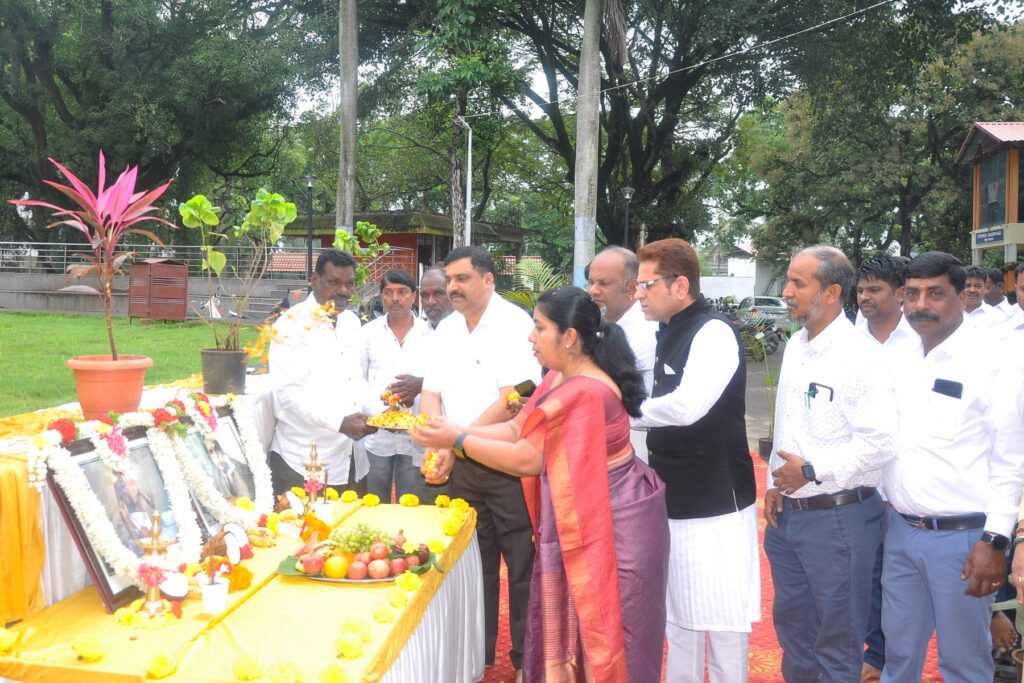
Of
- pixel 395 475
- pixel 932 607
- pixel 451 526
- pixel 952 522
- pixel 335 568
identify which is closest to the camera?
Result: pixel 335 568

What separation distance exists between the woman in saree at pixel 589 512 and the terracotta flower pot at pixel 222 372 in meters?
1.54

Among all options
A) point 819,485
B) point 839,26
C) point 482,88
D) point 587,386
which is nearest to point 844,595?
point 819,485

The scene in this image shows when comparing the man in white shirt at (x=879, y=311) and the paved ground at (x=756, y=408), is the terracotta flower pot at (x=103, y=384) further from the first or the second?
the paved ground at (x=756, y=408)

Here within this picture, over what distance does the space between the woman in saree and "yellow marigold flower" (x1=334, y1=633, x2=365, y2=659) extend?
76 cm

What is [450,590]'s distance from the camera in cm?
334

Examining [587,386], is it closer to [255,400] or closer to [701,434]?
[701,434]

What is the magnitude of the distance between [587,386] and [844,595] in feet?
4.35

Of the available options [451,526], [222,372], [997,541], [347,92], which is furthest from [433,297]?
[347,92]

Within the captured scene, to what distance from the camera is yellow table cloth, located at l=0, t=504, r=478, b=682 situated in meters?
2.20

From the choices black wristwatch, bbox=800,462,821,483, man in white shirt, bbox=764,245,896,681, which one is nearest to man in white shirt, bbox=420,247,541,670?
man in white shirt, bbox=764,245,896,681

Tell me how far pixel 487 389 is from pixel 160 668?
219 centimetres

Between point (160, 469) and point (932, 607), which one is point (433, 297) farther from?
point (932, 607)

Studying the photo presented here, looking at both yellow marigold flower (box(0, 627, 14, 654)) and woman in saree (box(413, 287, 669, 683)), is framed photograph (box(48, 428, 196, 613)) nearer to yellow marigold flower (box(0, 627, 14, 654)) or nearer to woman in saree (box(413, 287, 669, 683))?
yellow marigold flower (box(0, 627, 14, 654))

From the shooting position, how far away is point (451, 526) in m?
3.47
